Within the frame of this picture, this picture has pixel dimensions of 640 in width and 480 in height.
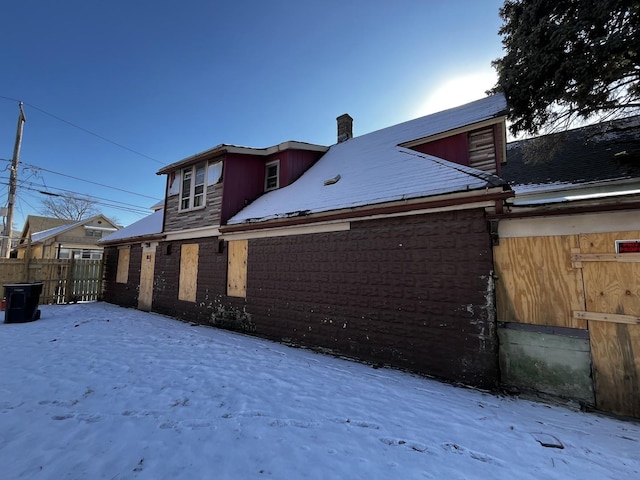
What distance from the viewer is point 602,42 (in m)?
6.69

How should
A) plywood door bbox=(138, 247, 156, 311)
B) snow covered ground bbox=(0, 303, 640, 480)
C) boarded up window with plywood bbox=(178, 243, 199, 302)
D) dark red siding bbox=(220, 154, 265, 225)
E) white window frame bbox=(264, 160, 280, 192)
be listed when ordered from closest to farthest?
snow covered ground bbox=(0, 303, 640, 480) → dark red siding bbox=(220, 154, 265, 225) → boarded up window with plywood bbox=(178, 243, 199, 302) → white window frame bbox=(264, 160, 280, 192) → plywood door bbox=(138, 247, 156, 311)

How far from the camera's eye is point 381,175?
7020 mm

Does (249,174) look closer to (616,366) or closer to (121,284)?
(121,284)

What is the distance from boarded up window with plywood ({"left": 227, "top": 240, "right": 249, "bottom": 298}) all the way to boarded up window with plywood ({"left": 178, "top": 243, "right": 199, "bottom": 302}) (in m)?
1.90

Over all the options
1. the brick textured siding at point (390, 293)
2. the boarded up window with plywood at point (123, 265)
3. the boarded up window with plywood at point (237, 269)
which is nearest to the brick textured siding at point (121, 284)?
the boarded up window with plywood at point (123, 265)

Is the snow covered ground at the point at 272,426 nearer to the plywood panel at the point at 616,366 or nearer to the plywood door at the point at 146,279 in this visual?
the plywood panel at the point at 616,366

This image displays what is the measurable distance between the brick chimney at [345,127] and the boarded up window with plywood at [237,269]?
653cm

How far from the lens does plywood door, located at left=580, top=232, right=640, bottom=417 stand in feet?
12.0

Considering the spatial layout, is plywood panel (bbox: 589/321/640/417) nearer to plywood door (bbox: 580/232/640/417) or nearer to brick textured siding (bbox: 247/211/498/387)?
plywood door (bbox: 580/232/640/417)

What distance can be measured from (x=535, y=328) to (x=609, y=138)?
34.8ft

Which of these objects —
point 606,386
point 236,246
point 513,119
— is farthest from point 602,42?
point 236,246

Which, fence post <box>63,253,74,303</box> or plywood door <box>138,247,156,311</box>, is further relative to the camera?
fence post <box>63,253,74,303</box>

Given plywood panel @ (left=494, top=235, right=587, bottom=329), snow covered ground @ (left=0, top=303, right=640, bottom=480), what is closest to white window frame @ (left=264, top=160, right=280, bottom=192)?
snow covered ground @ (left=0, top=303, right=640, bottom=480)

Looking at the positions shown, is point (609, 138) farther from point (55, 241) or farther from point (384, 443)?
point (55, 241)
